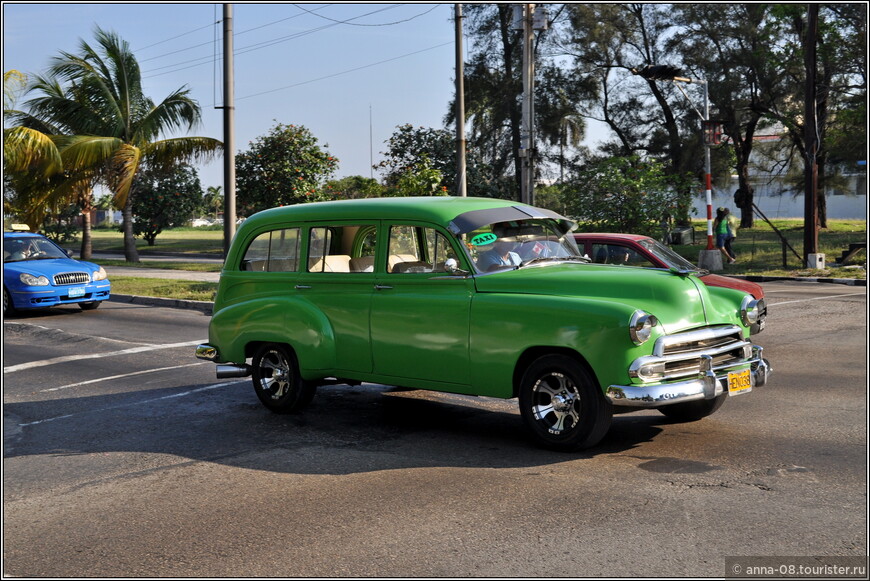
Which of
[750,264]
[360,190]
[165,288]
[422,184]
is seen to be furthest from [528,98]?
[750,264]

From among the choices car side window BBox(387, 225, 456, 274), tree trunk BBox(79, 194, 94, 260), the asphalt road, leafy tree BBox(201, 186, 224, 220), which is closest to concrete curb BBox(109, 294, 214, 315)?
the asphalt road

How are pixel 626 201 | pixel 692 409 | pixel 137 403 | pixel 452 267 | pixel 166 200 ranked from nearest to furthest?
pixel 452 267 → pixel 692 409 → pixel 137 403 → pixel 626 201 → pixel 166 200

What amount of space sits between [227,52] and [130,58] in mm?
Result: 15868

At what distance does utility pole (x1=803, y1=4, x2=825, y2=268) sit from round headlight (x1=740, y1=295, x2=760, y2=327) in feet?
64.0

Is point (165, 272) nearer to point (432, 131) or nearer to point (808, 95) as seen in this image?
point (432, 131)

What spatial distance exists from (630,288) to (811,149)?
2282 cm

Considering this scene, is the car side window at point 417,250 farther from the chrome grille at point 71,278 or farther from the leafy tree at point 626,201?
the leafy tree at point 626,201

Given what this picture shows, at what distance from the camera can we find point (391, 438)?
25.8 feet

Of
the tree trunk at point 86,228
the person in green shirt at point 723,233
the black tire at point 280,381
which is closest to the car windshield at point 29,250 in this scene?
the black tire at point 280,381

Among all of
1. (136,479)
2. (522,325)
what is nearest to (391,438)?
(522,325)

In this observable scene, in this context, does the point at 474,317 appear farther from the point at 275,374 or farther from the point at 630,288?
the point at 275,374

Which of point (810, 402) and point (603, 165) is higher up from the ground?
point (603, 165)

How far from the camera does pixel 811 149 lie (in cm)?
2741

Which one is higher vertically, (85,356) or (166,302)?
(166,302)
